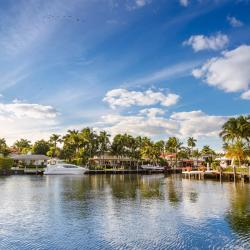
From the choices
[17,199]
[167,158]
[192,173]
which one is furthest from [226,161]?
[17,199]

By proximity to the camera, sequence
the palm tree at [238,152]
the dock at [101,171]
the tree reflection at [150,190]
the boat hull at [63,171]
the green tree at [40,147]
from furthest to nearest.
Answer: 1. the green tree at [40,147]
2. the dock at [101,171]
3. the boat hull at [63,171]
4. the palm tree at [238,152]
5. the tree reflection at [150,190]

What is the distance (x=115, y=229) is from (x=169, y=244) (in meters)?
5.69

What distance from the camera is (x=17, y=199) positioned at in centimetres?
4616

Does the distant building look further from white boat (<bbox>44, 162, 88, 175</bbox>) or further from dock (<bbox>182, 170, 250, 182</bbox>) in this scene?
dock (<bbox>182, 170, 250, 182</bbox>)

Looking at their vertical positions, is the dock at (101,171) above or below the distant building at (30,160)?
below

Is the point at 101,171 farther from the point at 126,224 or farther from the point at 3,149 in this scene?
the point at 126,224

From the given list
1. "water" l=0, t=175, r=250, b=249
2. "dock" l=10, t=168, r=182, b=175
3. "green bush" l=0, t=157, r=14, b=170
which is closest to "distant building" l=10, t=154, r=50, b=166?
"dock" l=10, t=168, r=182, b=175

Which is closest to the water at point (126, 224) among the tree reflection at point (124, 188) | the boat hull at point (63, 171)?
the tree reflection at point (124, 188)

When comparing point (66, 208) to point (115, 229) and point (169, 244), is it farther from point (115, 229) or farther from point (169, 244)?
point (169, 244)

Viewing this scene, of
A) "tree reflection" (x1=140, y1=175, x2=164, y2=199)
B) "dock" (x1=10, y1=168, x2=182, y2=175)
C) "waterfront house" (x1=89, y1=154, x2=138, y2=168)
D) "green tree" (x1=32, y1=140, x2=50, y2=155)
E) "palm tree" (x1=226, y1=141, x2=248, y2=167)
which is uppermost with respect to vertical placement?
"green tree" (x1=32, y1=140, x2=50, y2=155)

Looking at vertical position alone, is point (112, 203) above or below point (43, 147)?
below

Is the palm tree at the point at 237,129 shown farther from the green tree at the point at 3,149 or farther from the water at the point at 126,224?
the green tree at the point at 3,149

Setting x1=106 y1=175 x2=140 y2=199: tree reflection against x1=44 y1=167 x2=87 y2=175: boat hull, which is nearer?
x1=106 y1=175 x2=140 y2=199: tree reflection

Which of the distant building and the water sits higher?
the distant building
